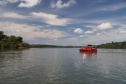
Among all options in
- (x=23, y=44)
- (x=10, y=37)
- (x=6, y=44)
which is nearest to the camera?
(x=6, y=44)

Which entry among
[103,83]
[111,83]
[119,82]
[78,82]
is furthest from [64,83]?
[119,82]

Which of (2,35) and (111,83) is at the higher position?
(2,35)

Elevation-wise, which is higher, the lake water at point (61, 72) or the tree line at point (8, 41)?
the tree line at point (8, 41)

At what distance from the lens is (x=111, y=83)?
14289 millimetres

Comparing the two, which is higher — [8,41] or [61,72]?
[8,41]

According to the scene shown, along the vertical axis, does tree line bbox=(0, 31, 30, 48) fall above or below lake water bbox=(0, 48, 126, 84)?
above

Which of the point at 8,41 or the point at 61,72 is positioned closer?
the point at 61,72

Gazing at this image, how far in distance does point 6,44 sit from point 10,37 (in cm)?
1589

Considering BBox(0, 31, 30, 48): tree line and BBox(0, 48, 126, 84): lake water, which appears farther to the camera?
BBox(0, 31, 30, 48): tree line

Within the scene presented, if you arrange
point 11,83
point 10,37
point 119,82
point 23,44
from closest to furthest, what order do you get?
point 11,83 → point 119,82 → point 10,37 → point 23,44

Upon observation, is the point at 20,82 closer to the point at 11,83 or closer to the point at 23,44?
the point at 11,83

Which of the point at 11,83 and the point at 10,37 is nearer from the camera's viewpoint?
the point at 11,83

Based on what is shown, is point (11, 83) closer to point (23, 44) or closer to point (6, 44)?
point (6, 44)

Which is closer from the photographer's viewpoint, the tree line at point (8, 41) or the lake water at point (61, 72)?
the lake water at point (61, 72)
